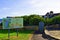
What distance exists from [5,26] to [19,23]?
2785 millimetres

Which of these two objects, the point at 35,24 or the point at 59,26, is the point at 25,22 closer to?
the point at 35,24

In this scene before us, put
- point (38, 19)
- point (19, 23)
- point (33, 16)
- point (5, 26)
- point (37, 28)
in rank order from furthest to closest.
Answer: point (33, 16) < point (38, 19) < point (37, 28) < point (19, 23) < point (5, 26)

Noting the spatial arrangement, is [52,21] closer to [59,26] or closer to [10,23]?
[59,26]

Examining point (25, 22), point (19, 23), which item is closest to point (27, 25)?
point (25, 22)

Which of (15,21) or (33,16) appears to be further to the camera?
(33,16)

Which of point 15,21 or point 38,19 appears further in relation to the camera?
→ point 38,19

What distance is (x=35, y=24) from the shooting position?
44.4 m

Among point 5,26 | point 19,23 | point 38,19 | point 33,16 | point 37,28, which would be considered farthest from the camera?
point 33,16

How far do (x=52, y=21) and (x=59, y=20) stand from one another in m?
1.87

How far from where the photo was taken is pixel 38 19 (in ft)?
145

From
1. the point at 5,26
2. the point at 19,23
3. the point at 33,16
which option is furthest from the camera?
the point at 33,16

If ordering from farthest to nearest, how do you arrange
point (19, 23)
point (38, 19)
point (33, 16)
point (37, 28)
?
point (33, 16)
point (38, 19)
point (37, 28)
point (19, 23)

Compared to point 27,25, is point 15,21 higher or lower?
higher

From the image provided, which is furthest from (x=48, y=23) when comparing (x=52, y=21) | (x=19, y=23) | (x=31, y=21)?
(x=19, y=23)
